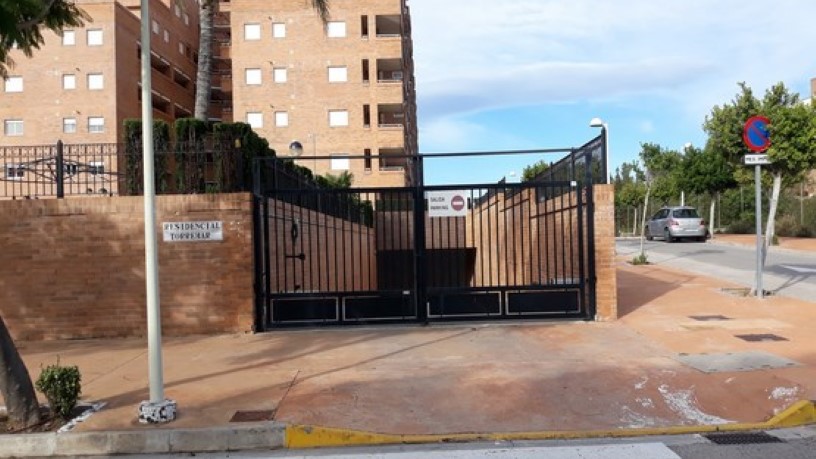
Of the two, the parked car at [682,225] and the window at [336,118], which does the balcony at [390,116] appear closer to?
the window at [336,118]

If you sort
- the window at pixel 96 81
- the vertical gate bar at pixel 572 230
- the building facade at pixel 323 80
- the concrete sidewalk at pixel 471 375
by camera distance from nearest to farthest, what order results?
the concrete sidewalk at pixel 471 375
the vertical gate bar at pixel 572 230
the window at pixel 96 81
the building facade at pixel 323 80

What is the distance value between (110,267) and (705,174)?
103 feet

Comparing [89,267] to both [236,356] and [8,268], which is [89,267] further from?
[236,356]

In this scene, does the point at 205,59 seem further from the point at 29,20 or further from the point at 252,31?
the point at 252,31

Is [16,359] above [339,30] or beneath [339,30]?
beneath

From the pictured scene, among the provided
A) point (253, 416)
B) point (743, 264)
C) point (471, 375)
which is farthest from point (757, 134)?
point (253, 416)

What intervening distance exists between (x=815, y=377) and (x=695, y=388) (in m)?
1.37

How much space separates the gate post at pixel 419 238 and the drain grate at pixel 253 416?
15.2ft

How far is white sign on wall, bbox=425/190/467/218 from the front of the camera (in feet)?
35.8

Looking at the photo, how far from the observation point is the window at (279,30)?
51938mm

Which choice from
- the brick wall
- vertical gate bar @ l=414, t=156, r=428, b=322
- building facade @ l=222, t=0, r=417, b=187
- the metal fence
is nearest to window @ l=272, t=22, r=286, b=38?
building facade @ l=222, t=0, r=417, b=187

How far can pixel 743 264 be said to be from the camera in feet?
66.1

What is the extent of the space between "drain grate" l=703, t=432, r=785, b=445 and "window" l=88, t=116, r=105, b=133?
50665mm

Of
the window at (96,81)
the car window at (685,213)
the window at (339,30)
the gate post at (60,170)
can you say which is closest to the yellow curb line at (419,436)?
the gate post at (60,170)
